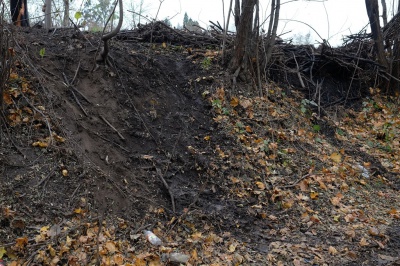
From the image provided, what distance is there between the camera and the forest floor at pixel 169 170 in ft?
11.7

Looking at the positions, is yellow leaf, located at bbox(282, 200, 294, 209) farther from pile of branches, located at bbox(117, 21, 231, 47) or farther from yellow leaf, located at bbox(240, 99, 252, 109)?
pile of branches, located at bbox(117, 21, 231, 47)

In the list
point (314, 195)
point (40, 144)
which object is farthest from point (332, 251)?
point (40, 144)

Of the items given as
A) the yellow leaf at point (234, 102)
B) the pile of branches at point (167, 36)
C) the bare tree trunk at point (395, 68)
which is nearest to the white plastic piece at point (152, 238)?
the yellow leaf at point (234, 102)

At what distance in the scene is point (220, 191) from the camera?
186 inches

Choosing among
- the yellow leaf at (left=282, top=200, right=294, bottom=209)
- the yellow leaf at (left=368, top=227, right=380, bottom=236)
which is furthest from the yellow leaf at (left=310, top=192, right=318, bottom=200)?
the yellow leaf at (left=368, top=227, right=380, bottom=236)

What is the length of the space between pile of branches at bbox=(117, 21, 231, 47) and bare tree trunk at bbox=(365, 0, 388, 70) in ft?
11.9

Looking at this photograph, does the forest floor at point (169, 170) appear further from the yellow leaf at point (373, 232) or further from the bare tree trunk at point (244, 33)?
the bare tree trunk at point (244, 33)

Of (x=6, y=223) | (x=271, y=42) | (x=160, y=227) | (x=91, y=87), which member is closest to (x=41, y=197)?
(x=6, y=223)

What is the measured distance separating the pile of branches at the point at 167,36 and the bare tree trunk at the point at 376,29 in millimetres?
3616

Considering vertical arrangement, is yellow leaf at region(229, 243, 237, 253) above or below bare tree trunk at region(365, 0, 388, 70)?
below

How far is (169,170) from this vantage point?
15.6ft

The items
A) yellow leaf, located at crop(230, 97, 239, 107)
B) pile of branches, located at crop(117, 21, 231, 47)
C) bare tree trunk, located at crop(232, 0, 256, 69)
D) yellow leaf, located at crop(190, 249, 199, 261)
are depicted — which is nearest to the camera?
yellow leaf, located at crop(190, 249, 199, 261)

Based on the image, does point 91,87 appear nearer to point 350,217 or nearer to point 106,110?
point 106,110

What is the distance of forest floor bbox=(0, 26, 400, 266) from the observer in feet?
11.7
